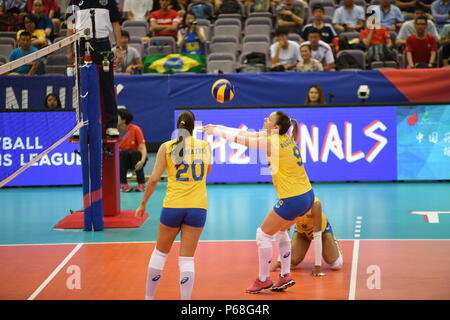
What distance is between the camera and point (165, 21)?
19.7 metres

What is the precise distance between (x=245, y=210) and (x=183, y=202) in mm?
5937

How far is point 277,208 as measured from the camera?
27.2 feet

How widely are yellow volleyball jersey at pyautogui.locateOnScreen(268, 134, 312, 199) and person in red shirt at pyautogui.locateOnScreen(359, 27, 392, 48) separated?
10.0m

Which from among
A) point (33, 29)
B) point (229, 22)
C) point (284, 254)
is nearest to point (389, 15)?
point (229, 22)

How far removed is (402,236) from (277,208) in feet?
11.4

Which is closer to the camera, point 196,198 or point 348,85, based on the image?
point 196,198

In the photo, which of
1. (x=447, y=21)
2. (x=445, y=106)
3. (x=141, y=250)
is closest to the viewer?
(x=141, y=250)

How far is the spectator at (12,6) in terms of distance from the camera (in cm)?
2025

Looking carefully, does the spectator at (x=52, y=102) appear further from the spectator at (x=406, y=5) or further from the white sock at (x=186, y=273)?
the white sock at (x=186, y=273)

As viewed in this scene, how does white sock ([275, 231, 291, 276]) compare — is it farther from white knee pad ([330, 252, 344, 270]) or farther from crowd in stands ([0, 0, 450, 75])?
crowd in stands ([0, 0, 450, 75])

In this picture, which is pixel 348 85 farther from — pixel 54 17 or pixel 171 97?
pixel 54 17

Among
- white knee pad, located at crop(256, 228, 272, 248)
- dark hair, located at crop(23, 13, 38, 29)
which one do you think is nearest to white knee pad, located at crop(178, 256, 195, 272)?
white knee pad, located at crop(256, 228, 272, 248)
